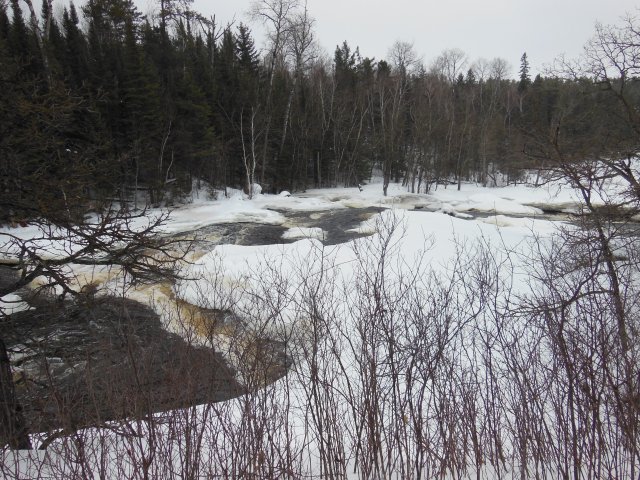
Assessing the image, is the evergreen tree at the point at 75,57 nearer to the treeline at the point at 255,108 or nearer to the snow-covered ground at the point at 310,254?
the treeline at the point at 255,108

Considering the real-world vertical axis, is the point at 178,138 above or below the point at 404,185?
above

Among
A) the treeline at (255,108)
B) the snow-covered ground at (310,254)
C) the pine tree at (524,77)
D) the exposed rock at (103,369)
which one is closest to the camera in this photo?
the exposed rock at (103,369)

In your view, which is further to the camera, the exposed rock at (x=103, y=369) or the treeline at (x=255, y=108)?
the treeline at (x=255, y=108)

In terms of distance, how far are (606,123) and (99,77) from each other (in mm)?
29546

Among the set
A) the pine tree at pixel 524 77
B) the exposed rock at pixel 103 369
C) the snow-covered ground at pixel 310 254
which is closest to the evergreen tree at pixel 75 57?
the snow-covered ground at pixel 310 254

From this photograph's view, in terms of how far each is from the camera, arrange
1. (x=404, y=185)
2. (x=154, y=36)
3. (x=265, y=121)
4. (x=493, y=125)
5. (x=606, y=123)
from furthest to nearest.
A: (x=493, y=125) → (x=404, y=185) → (x=154, y=36) → (x=265, y=121) → (x=606, y=123)

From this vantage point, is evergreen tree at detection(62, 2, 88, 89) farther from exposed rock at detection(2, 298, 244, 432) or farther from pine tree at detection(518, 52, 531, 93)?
pine tree at detection(518, 52, 531, 93)

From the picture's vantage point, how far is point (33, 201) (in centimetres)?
574

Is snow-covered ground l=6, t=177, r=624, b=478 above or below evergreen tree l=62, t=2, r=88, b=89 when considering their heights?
below

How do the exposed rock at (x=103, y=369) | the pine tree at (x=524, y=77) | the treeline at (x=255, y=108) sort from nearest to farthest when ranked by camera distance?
the exposed rock at (x=103, y=369), the treeline at (x=255, y=108), the pine tree at (x=524, y=77)

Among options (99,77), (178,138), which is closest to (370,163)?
(178,138)

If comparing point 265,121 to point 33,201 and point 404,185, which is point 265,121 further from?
point 33,201

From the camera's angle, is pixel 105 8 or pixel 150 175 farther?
pixel 105 8

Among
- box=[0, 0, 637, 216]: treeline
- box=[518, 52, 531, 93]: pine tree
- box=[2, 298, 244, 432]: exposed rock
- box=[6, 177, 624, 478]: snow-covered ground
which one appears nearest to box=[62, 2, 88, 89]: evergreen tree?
box=[0, 0, 637, 216]: treeline
